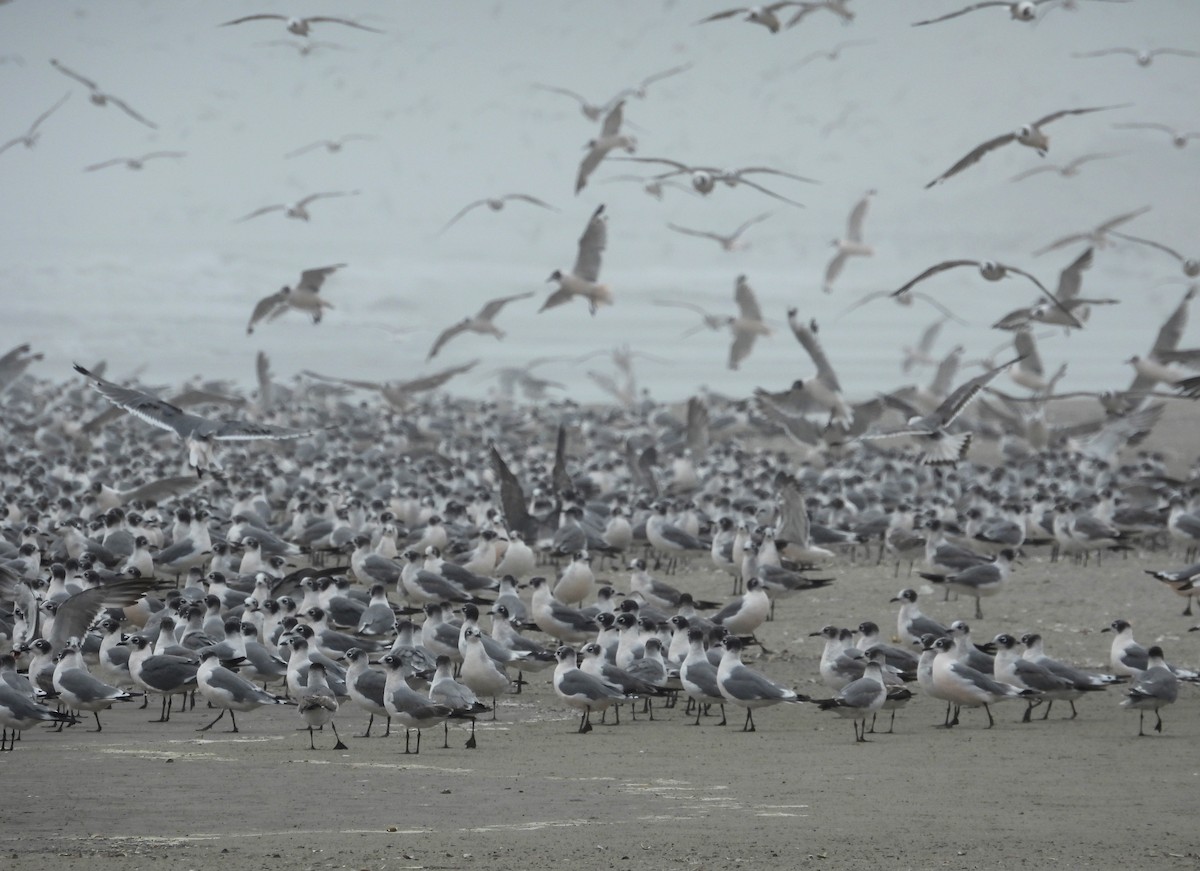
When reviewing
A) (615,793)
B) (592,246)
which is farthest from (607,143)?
(615,793)

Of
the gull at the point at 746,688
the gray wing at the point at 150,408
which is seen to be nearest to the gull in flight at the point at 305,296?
the gray wing at the point at 150,408

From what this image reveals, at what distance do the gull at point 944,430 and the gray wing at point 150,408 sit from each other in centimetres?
593

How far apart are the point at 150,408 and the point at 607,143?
34.0 ft

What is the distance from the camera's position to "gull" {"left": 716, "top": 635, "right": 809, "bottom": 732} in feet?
36.9

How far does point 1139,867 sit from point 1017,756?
2781 millimetres

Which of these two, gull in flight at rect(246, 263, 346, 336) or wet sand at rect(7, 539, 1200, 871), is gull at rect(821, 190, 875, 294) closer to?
gull in flight at rect(246, 263, 346, 336)

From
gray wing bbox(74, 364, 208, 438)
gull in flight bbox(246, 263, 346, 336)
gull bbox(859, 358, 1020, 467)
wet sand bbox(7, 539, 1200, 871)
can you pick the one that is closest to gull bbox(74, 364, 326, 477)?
gray wing bbox(74, 364, 208, 438)

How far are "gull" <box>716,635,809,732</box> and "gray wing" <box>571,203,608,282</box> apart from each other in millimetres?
10453

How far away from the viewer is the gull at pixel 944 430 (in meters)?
15.6

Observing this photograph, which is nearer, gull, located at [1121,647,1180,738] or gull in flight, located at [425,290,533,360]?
gull, located at [1121,647,1180,738]

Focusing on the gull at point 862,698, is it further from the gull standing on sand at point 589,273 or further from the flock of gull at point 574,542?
the gull standing on sand at point 589,273

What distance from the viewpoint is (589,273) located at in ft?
70.2

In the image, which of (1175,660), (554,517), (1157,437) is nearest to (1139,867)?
(1175,660)

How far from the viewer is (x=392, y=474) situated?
82.3ft
